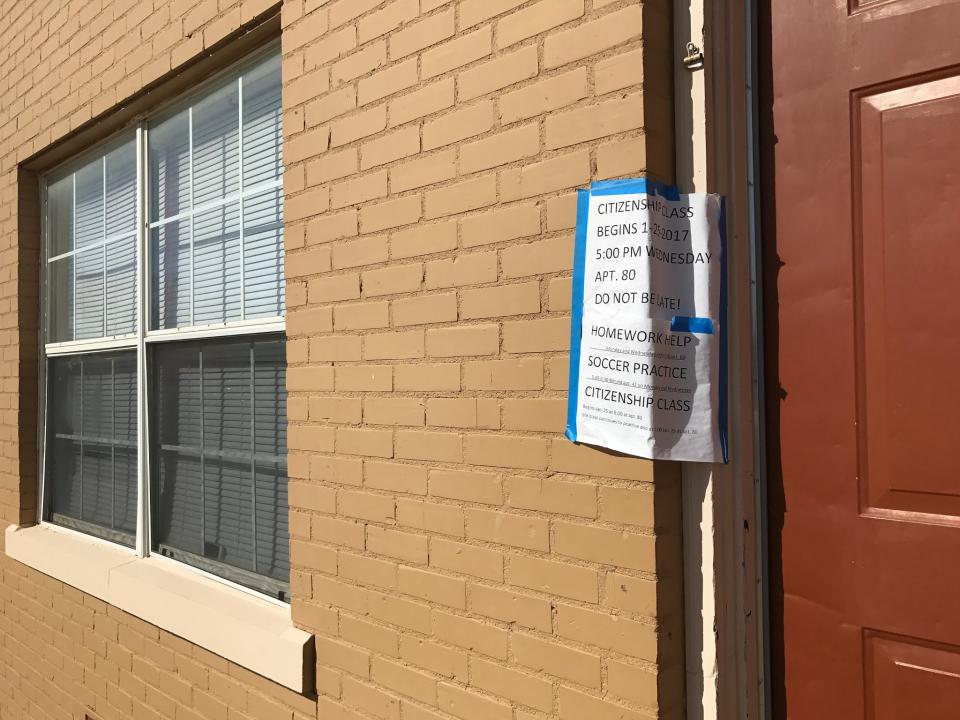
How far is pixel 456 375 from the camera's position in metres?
2.07

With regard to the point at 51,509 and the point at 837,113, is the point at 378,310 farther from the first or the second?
the point at 51,509

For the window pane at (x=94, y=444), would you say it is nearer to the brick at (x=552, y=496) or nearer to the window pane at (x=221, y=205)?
the window pane at (x=221, y=205)

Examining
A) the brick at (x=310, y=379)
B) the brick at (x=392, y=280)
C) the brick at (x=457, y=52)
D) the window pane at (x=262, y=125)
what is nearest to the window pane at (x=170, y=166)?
the window pane at (x=262, y=125)

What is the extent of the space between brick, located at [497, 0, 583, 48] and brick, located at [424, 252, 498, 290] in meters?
0.54

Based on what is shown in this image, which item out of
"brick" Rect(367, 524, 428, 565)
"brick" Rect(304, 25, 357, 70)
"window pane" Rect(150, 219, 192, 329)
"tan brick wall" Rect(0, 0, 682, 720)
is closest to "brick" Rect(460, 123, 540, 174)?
"tan brick wall" Rect(0, 0, 682, 720)

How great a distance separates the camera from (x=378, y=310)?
2314 mm

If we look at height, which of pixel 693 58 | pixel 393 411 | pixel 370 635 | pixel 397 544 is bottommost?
pixel 370 635

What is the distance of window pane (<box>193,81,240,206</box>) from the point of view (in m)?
3.19

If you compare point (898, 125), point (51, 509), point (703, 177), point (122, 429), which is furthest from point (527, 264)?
point (51, 509)

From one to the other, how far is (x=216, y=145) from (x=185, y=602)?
1.88m

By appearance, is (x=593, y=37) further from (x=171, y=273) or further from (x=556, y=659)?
(x=171, y=273)

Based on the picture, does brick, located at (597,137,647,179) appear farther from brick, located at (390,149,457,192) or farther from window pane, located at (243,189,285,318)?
window pane, located at (243,189,285,318)

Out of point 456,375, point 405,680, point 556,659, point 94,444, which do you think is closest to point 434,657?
point 405,680

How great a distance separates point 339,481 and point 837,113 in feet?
Result: 5.61
